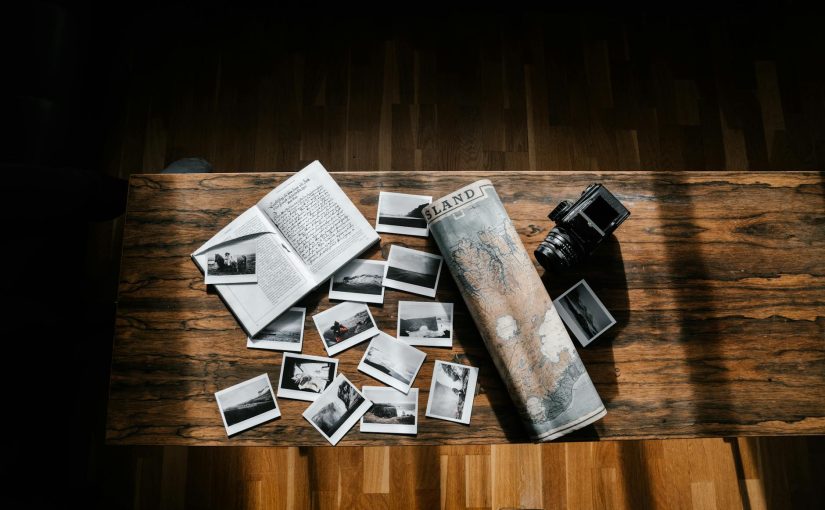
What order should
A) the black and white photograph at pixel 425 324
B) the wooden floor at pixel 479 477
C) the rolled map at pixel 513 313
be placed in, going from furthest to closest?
the wooden floor at pixel 479 477 < the black and white photograph at pixel 425 324 < the rolled map at pixel 513 313

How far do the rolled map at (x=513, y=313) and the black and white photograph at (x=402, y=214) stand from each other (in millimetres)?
95

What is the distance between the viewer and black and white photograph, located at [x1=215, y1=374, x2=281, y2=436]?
1125 millimetres

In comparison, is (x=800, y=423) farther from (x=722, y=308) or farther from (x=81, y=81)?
(x=81, y=81)

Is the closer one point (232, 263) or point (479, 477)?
point (232, 263)

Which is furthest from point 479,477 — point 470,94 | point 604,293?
point 470,94

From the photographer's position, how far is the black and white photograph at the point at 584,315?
45.7 inches

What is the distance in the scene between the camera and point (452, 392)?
44.6 inches

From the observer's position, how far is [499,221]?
3.63 feet

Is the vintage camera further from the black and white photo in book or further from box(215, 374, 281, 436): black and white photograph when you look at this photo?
box(215, 374, 281, 436): black and white photograph

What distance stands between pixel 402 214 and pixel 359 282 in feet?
0.63

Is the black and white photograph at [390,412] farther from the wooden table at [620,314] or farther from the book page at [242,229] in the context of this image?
the book page at [242,229]

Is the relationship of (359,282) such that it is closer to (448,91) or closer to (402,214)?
(402,214)

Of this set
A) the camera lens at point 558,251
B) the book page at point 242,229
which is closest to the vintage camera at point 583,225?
the camera lens at point 558,251

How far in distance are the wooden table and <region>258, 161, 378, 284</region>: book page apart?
0.03 meters
